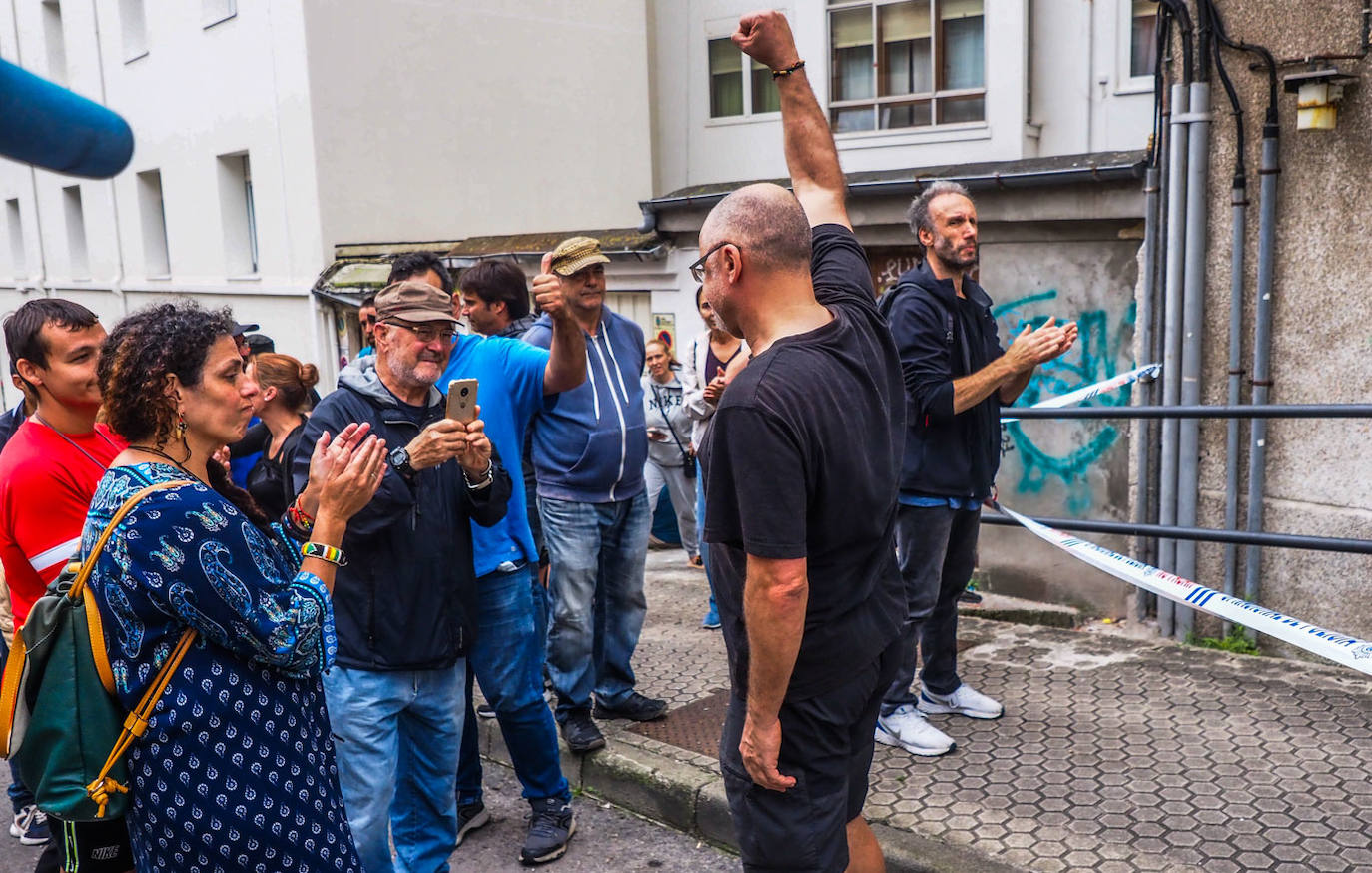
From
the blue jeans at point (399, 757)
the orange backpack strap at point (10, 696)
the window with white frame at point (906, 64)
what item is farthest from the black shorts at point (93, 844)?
the window with white frame at point (906, 64)

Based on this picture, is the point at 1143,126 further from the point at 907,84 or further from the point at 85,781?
the point at 85,781

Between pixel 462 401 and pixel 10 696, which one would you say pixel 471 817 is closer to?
pixel 462 401

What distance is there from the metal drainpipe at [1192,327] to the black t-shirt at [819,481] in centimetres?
336

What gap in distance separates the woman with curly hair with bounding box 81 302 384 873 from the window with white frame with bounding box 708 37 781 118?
14956 millimetres

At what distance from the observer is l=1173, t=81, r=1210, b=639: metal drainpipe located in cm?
555

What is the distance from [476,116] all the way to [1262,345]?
12258mm

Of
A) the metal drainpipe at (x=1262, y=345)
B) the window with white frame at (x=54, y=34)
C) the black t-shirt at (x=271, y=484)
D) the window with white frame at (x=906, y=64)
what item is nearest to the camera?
the black t-shirt at (x=271, y=484)

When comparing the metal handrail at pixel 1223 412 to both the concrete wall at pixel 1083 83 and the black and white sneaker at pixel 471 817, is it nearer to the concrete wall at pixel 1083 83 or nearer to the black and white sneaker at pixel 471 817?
the black and white sneaker at pixel 471 817

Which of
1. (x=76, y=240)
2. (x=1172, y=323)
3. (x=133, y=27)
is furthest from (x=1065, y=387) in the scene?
(x=76, y=240)

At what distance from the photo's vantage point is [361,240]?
47.9 feet

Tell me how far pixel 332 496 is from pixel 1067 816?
8.76 ft

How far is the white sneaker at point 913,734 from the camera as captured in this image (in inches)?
177

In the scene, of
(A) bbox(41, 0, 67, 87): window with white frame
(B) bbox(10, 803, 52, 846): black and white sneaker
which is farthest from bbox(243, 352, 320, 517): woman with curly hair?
(A) bbox(41, 0, 67, 87): window with white frame

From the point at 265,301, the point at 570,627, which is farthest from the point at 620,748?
the point at 265,301
